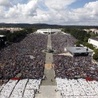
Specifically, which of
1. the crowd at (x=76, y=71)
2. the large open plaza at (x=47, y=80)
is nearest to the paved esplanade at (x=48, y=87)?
the large open plaza at (x=47, y=80)

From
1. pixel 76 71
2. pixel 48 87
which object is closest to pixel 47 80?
pixel 48 87

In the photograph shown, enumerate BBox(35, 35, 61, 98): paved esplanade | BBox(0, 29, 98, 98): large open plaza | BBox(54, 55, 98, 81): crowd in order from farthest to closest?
BBox(54, 55, 98, 81): crowd
BBox(35, 35, 61, 98): paved esplanade
BBox(0, 29, 98, 98): large open plaza

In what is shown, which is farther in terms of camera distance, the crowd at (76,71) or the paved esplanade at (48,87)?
the crowd at (76,71)

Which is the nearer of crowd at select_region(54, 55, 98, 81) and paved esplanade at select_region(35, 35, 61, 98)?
paved esplanade at select_region(35, 35, 61, 98)

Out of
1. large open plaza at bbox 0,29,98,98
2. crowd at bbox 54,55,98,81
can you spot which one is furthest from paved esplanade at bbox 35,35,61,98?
crowd at bbox 54,55,98,81

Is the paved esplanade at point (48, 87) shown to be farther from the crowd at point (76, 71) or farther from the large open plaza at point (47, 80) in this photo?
the crowd at point (76, 71)

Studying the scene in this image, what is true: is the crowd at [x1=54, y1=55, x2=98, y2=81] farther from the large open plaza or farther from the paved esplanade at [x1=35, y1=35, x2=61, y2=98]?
the paved esplanade at [x1=35, y1=35, x2=61, y2=98]

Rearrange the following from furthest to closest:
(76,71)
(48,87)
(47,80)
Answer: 1. (76,71)
2. (47,80)
3. (48,87)

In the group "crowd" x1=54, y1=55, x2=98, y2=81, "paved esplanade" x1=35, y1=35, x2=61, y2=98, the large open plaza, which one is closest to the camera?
the large open plaza

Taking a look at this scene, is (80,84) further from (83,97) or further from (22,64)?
(22,64)

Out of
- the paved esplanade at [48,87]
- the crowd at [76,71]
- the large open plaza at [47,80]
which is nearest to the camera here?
the large open plaza at [47,80]

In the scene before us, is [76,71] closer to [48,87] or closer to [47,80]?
[47,80]
